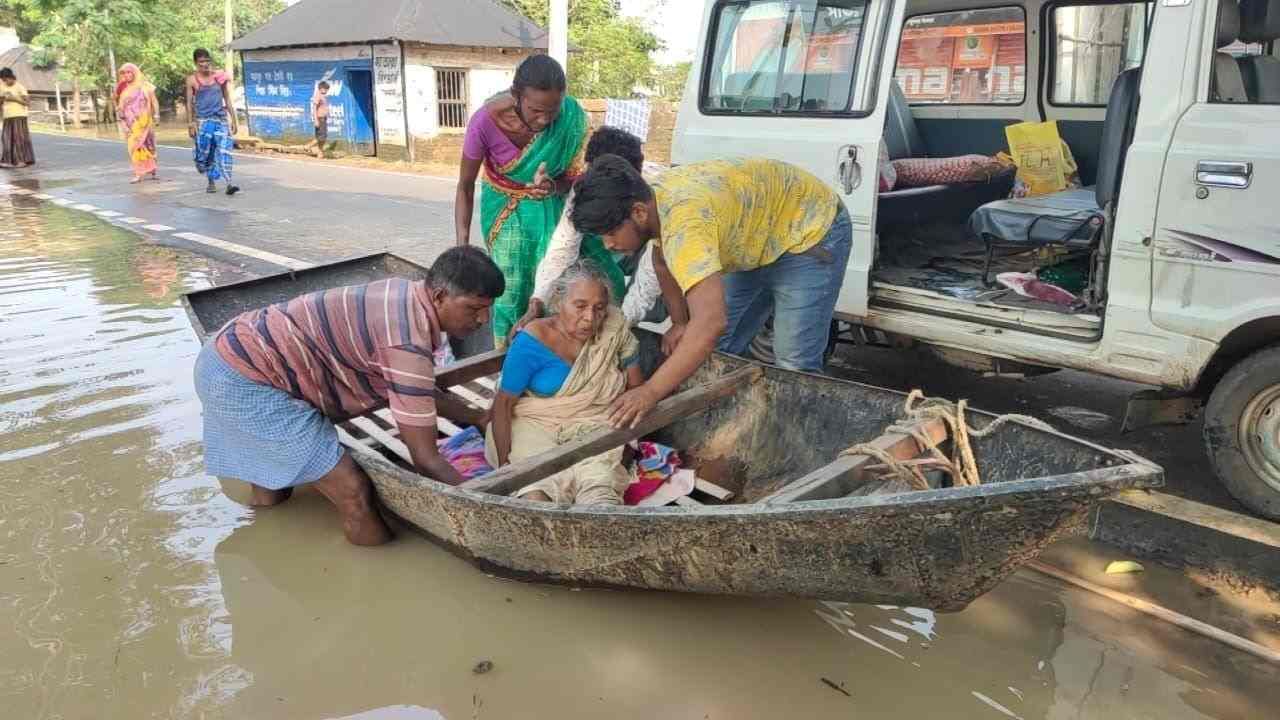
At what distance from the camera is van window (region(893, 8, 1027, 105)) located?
5.55m

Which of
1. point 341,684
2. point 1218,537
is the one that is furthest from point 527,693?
point 1218,537

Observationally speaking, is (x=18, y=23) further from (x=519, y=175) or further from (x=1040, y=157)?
(x=1040, y=157)

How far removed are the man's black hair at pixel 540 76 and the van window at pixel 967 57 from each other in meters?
2.50

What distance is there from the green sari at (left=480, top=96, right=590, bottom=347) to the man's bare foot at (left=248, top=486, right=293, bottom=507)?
1195 millimetres

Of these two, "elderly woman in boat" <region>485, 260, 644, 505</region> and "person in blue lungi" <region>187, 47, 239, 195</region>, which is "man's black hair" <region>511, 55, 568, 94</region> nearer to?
"elderly woman in boat" <region>485, 260, 644, 505</region>

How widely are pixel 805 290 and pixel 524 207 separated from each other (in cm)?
138

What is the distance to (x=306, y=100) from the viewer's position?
24.2 m

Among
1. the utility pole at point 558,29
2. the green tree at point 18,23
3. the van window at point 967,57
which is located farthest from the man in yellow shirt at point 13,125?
the green tree at point 18,23

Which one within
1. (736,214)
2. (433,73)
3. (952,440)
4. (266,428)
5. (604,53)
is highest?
(604,53)

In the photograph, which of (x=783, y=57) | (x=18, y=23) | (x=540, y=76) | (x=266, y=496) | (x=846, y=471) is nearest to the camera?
(x=846, y=471)

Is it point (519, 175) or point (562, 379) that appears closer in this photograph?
point (562, 379)

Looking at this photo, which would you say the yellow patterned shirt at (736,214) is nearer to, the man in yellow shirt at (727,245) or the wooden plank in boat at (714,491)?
the man in yellow shirt at (727,245)

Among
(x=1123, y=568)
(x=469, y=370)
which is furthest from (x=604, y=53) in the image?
(x=1123, y=568)

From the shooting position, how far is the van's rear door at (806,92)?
4.12m
